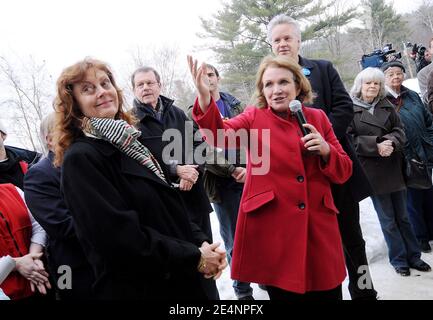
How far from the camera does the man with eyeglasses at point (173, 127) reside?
2.67 m

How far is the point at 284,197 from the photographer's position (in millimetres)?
1926

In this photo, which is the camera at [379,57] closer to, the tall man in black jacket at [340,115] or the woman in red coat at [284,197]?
the tall man in black jacket at [340,115]

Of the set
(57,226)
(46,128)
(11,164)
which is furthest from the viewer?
(11,164)

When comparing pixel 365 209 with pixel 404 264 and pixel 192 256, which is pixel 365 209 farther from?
pixel 192 256

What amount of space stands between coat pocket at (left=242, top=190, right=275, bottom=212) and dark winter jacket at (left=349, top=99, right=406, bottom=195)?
196cm

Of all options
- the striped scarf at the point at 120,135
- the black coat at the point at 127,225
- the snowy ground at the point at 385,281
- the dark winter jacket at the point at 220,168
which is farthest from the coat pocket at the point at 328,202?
the snowy ground at the point at 385,281

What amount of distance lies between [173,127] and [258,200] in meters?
1.32

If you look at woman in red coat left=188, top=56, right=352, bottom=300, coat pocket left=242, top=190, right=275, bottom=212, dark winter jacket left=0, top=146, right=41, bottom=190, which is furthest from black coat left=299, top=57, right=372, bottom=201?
dark winter jacket left=0, top=146, right=41, bottom=190

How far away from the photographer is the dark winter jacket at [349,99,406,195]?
11.2ft

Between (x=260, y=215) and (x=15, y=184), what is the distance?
6.21 feet

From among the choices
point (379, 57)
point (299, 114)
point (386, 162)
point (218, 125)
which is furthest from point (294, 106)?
point (379, 57)

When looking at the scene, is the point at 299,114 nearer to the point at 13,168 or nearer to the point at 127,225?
the point at 127,225

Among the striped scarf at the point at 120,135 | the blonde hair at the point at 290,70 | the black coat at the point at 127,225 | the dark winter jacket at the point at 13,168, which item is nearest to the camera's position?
the black coat at the point at 127,225

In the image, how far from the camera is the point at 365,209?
5.08 meters
